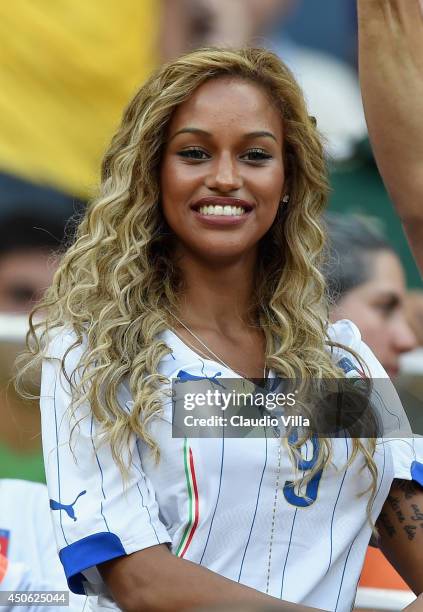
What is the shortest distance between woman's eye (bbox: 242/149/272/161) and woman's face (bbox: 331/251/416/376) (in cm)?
124

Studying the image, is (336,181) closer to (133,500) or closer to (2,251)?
(2,251)

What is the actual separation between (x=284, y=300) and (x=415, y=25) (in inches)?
33.5

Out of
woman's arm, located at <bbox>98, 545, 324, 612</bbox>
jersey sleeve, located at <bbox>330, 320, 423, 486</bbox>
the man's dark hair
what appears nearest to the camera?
woman's arm, located at <bbox>98, 545, 324, 612</bbox>

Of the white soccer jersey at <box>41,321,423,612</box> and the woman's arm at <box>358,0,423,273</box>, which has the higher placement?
the woman's arm at <box>358,0,423,273</box>

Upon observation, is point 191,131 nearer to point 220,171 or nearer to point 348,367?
point 220,171

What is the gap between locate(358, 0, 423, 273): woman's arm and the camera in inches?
70.6

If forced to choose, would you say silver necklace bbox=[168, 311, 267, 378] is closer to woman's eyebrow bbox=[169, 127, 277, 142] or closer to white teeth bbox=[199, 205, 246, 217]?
white teeth bbox=[199, 205, 246, 217]

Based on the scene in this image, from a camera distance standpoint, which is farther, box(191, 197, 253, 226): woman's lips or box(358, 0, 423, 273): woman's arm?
box(191, 197, 253, 226): woman's lips

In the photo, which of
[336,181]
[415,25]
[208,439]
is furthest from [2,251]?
[415,25]

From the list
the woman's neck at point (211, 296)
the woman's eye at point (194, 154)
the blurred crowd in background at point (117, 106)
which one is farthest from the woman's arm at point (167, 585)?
the blurred crowd in background at point (117, 106)

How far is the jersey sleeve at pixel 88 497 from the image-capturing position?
221 cm

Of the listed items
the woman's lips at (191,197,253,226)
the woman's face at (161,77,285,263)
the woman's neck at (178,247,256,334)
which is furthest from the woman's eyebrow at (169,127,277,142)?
the woman's neck at (178,247,256,334)
